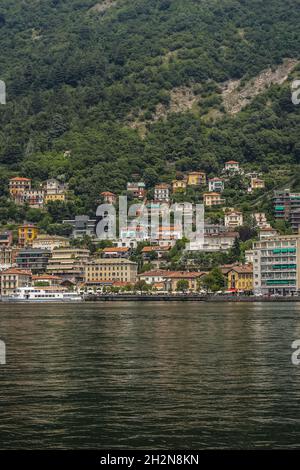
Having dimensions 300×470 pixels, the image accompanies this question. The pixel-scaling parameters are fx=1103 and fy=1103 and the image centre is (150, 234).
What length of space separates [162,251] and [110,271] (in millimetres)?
9305

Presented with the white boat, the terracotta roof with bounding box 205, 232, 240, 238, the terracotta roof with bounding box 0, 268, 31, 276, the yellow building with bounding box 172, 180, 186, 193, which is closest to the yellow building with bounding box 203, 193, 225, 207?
the yellow building with bounding box 172, 180, 186, 193

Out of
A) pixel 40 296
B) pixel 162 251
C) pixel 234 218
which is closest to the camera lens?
pixel 40 296

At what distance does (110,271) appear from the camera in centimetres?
14975

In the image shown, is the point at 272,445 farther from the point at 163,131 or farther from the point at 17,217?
the point at 163,131

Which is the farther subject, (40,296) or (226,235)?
(226,235)

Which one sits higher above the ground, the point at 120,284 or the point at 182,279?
the point at 182,279

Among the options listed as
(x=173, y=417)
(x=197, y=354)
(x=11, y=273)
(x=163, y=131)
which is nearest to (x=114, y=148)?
(x=163, y=131)

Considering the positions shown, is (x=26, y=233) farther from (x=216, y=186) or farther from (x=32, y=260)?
(x=216, y=186)

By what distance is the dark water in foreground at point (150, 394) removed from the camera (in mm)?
20875

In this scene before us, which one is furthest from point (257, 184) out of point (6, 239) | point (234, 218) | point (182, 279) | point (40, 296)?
point (40, 296)

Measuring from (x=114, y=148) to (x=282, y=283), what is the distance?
227 feet

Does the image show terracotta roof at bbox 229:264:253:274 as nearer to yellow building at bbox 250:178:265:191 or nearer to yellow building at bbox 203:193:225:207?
yellow building at bbox 203:193:225:207

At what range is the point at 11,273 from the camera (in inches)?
6048

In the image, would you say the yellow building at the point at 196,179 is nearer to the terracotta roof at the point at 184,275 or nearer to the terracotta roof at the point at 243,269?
the terracotta roof at the point at 184,275
